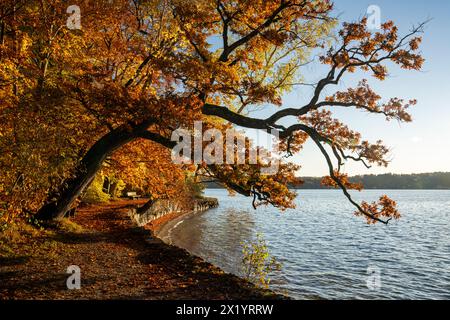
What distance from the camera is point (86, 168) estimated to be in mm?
16266

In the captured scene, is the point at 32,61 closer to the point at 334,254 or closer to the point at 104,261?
the point at 104,261

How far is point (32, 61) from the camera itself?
18.2m

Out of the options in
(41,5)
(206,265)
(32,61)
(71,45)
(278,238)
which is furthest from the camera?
(278,238)

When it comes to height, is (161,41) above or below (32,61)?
above

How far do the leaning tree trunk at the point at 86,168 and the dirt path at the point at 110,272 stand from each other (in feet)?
5.90

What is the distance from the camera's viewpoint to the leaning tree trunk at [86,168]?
16312 millimetres

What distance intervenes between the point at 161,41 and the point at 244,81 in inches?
348

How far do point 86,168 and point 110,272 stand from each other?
6.65 m

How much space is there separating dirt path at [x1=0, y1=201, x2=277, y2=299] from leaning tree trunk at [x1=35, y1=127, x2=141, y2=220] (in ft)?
5.90

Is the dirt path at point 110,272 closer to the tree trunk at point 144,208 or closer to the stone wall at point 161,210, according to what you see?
the stone wall at point 161,210

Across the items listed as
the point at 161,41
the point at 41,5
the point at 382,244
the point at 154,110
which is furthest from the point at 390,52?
the point at 382,244
